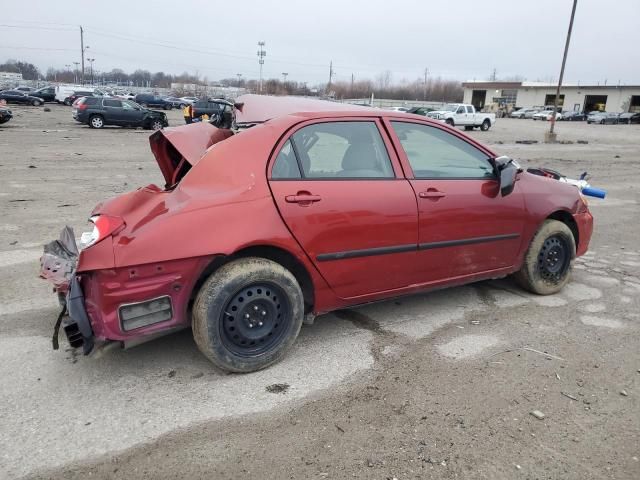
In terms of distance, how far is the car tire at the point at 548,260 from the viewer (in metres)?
4.38

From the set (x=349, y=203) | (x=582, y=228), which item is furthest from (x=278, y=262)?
(x=582, y=228)

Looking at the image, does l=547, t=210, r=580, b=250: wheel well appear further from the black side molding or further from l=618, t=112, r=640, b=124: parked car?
l=618, t=112, r=640, b=124: parked car

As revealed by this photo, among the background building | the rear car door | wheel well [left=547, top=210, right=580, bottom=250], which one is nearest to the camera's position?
wheel well [left=547, top=210, right=580, bottom=250]

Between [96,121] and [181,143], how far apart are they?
22858 mm

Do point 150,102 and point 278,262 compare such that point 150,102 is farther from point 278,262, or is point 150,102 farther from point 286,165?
point 278,262

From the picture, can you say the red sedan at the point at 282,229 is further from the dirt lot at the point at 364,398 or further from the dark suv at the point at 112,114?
the dark suv at the point at 112,114

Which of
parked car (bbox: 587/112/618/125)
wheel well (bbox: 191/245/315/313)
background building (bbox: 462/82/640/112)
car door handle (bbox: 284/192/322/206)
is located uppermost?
background building (bbox: 462/82/640/112)

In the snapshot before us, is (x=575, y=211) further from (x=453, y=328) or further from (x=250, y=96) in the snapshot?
(x=250, y=96)

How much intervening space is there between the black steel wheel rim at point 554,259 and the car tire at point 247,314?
2.41 meters

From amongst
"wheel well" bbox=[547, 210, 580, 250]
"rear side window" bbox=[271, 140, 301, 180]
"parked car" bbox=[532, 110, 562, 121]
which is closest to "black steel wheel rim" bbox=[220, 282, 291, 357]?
"rear side window" bbox=[271, 140, 301, 180]

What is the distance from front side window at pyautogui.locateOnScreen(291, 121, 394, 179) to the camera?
332cm

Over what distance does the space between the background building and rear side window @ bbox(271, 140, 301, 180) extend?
7737 cm

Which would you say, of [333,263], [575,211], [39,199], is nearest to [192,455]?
[333,263]

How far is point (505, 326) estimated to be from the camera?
3.93 m
